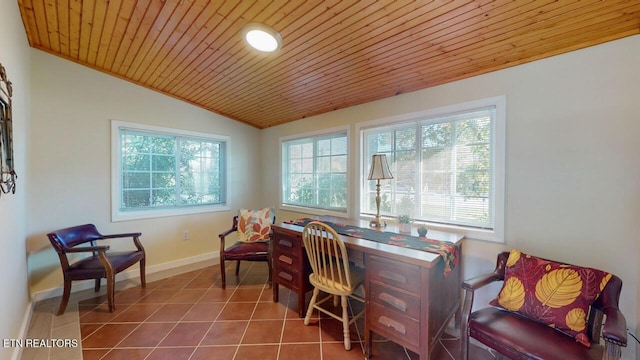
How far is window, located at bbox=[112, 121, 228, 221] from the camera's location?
3.14 m

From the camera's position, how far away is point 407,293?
62.4 inches

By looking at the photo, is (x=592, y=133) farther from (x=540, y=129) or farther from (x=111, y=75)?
(x=111, y=75)

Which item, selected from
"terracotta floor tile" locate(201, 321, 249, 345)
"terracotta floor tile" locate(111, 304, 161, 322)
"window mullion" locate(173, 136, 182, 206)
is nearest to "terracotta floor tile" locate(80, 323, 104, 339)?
"terracotta floor tile" locate(111, 304, 161, 322)

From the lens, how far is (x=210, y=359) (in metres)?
1.76

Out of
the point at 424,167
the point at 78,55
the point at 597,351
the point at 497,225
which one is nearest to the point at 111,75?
the point at 78,55

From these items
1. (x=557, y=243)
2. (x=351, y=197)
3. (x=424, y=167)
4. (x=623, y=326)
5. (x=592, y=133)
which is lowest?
(x=623, y=326)

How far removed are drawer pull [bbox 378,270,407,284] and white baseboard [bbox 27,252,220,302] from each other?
2.83 meters

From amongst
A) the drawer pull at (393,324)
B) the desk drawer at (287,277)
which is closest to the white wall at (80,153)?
the desk drawer at (287,277)

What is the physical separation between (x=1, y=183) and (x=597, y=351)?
3.32 m

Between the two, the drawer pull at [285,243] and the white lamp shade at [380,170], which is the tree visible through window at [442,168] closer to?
the white lamp shade at [380,170]

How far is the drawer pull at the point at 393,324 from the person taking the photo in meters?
1.61

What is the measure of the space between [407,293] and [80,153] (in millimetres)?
3592

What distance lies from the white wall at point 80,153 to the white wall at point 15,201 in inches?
7.4

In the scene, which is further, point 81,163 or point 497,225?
point 81,163
